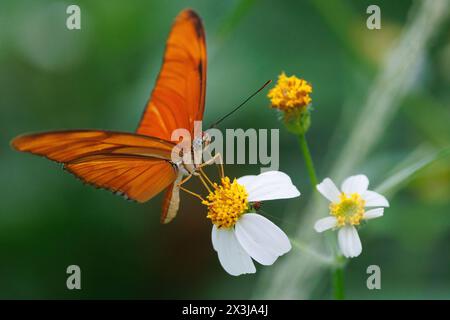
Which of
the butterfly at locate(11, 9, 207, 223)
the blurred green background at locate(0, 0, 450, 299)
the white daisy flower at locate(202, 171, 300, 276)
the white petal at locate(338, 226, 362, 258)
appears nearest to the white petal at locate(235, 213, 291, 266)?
the white daisy flower at locate(202, 171, 300, 276)

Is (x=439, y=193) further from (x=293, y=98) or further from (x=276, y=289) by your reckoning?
(x=276, y=289)

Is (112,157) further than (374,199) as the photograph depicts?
Yes

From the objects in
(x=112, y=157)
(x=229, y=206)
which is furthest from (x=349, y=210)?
(x=112, y=157)

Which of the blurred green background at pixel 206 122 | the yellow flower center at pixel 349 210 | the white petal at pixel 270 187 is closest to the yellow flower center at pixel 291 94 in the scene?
the white petal at pixel 270 187

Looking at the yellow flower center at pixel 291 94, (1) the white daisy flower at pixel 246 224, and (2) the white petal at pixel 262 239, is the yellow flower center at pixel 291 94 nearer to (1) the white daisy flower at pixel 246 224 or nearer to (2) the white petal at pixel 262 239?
(1) the white daisy flower at pixel 246 224

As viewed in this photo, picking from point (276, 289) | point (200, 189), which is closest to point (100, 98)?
point (200, 189)

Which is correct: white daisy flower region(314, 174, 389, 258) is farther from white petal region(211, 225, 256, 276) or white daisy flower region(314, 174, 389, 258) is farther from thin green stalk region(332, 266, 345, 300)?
white petal region(211, 225, 256, 276)

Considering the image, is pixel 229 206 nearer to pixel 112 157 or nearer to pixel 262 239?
pixel 262 239

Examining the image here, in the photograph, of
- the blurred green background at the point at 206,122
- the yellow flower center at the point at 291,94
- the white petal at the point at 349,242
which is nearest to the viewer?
the white petal at the point at 349,242
